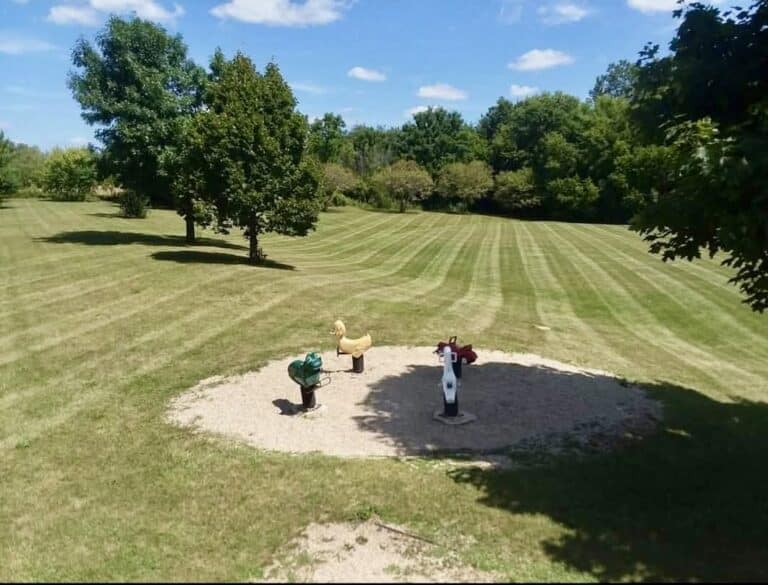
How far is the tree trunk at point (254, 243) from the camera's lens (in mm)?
30656

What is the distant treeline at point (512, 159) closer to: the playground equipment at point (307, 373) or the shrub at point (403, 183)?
the shrub at point (403, 183)

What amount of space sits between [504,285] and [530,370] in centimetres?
1906

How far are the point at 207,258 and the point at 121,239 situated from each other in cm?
1096

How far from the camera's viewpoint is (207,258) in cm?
3241

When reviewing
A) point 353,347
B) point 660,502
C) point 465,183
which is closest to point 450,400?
point 353,347

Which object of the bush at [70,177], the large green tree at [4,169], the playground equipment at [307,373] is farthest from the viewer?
the bush at [70,177]

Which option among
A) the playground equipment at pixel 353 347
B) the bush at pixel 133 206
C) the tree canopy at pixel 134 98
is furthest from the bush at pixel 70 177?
the playground equipment at pixel 353 347

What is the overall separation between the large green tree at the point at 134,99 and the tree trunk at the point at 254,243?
23.8 ft

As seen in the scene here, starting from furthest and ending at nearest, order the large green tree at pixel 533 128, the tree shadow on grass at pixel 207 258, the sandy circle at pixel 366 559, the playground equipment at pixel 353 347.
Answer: the large green tree at pixel 533 128, the tree shadow on grass at pixel 207 258, the playground equipment at pixel 353 347, the sandy circle at pixel 366 559

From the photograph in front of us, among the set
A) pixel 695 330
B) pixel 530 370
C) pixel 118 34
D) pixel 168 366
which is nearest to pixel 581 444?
pixel 530 370

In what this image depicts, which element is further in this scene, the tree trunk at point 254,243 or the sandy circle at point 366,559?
the tree trunk at point 254,243

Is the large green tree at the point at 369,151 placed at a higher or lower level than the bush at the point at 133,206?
higher

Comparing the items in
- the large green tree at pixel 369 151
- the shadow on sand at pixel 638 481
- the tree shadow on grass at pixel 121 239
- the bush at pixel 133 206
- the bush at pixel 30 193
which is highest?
the large green tree at pixel 369 151

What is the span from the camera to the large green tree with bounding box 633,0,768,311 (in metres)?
8.90
